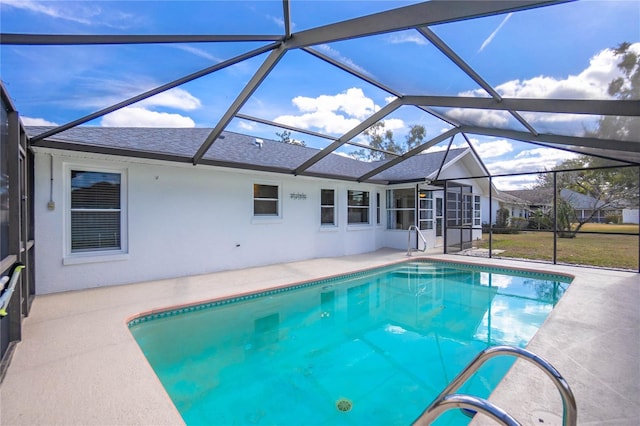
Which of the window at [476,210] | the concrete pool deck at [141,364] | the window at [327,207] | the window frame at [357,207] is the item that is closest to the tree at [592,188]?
the window at [476,210]

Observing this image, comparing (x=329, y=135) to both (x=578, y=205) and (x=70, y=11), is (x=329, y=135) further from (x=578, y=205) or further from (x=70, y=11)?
(x=578, y=205)

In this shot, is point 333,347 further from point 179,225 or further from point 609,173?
point 609,173

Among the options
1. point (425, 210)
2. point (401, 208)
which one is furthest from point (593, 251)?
point (401, 208)

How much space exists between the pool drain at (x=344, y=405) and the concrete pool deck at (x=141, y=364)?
1248mm

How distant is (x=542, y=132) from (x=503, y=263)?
4045 millimetres

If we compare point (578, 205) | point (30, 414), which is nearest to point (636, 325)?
point (30, 414)

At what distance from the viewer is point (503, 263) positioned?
8.84 meters

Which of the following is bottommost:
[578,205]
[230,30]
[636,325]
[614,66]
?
[636,325]

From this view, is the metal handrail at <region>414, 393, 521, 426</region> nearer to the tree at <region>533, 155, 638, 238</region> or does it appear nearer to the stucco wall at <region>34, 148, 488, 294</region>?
the stucco wall at <region>34, 148, 488, 294</region>

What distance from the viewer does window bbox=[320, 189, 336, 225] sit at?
10.7m

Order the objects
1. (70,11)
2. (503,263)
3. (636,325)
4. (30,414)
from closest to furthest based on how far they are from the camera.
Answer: (30,414)
(70,11)
(636,325)
(503,263)

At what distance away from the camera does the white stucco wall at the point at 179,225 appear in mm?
5746

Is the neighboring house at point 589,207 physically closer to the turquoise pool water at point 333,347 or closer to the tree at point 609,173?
the tree at point 609,173

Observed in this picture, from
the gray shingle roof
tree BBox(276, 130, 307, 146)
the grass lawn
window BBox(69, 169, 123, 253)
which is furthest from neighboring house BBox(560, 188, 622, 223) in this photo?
window BBox(69, 169, 123, 253)
